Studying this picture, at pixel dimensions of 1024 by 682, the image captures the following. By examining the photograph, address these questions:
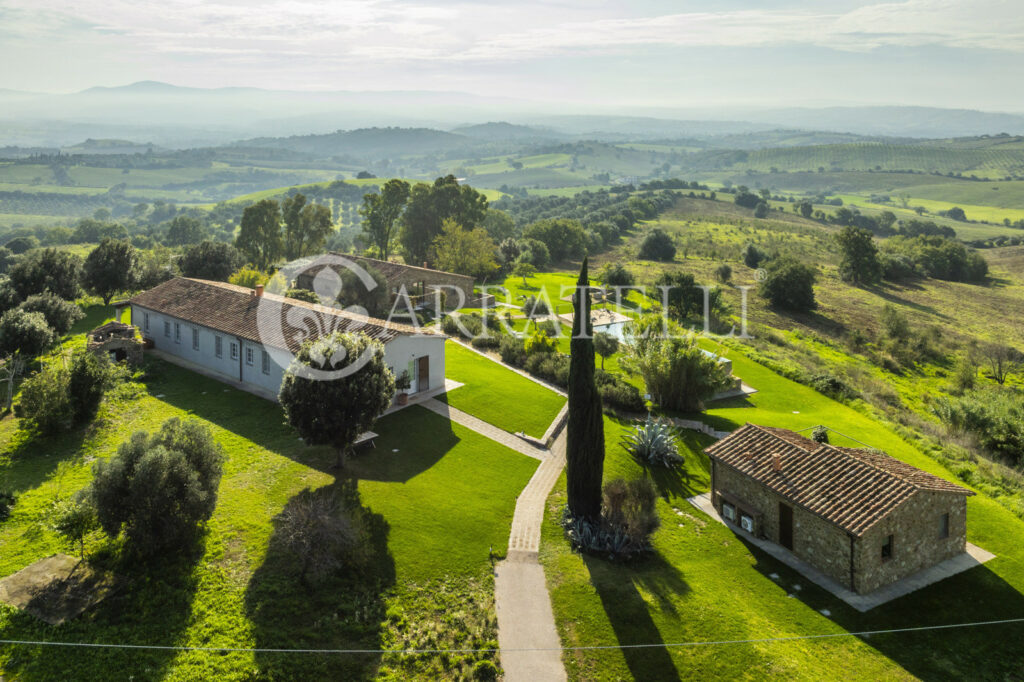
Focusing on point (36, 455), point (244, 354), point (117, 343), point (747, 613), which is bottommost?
point (747, 613)

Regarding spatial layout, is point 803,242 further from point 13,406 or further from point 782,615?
point 13,406

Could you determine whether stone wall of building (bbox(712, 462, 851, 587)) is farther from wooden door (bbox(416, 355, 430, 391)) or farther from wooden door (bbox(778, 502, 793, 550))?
wooden door (bbox(416, 355, 430, 391))

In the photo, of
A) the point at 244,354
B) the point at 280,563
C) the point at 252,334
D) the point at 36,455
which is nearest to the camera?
the point at 280,563

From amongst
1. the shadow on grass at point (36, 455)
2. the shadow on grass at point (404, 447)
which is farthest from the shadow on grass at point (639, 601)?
the shadow on grass at point (36, 455)

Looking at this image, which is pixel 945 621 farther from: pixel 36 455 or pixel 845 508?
pixel 36 455

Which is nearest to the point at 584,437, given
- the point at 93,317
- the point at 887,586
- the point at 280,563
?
the point at 887,586

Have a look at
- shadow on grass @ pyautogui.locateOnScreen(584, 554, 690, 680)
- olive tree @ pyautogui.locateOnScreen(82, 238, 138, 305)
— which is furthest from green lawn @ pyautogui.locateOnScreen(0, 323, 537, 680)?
olive tree @ pyautogui.locateOnScreen(82, 238, 138, 305)

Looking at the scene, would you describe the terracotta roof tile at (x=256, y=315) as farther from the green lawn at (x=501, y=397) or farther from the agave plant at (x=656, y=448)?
the agave plant at (x=656, y=448)
